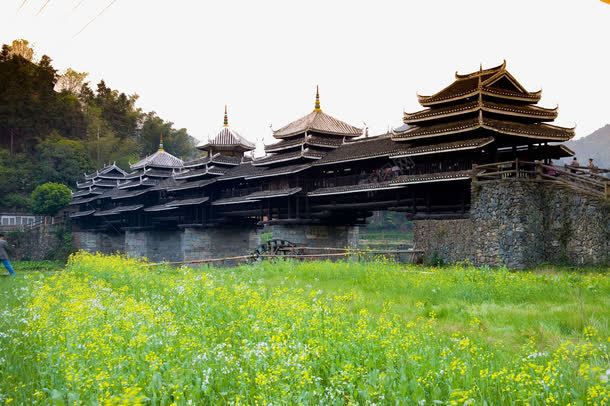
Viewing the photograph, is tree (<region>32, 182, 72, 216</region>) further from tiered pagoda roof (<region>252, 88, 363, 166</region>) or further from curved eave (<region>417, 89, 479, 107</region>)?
curved eave (<region>417, 89, 479, 107</region>)

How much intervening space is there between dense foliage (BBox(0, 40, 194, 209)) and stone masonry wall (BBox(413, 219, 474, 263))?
50576mm

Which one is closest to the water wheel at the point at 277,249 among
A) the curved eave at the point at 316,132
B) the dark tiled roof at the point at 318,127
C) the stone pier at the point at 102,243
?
the curved eave at the point at 316,132

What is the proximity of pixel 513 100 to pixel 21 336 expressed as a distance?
804 inches

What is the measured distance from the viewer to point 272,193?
3181cm

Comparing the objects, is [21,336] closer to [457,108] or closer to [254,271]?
[254,271]

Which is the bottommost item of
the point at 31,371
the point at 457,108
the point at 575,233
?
the point at 31,371

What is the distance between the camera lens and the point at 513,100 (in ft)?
74.4

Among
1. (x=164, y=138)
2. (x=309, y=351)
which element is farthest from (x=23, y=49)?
(x=309, y=351)

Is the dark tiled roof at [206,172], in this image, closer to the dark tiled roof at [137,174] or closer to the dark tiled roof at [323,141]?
the dark tiled roof at [323,141]

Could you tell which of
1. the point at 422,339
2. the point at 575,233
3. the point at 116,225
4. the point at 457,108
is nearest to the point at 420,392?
the point at 422,339

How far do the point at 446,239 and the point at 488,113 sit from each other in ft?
17.5

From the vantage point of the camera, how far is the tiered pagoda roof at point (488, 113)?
21.2 metres

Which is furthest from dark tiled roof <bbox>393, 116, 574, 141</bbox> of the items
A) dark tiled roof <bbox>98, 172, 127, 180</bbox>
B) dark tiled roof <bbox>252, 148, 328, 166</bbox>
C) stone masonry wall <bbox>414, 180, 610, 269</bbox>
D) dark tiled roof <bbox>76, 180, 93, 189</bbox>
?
dark tiled roof <bbox>76, 180, 93, 189</bbox>

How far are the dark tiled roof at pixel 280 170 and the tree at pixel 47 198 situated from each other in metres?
29.6
